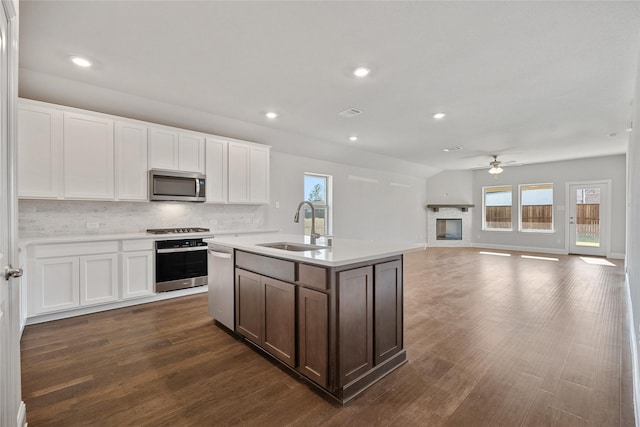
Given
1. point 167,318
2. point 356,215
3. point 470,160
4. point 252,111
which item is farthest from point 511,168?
point 167,318

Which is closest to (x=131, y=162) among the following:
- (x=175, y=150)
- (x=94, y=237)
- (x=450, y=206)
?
(x=175, y=150)

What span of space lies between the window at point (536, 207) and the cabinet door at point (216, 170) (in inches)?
346

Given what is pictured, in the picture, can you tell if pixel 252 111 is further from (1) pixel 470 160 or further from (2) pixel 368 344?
(1) pixel 470 160

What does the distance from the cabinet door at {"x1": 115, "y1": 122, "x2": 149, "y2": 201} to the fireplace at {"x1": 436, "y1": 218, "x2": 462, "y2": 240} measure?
29.5ft

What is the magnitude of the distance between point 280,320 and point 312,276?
1.77 feet

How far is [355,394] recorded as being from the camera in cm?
193

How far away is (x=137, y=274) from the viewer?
3.67 m

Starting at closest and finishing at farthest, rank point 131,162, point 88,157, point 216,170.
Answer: point 88,157, point 131,162, point 216,170

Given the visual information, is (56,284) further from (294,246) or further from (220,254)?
(294,246)

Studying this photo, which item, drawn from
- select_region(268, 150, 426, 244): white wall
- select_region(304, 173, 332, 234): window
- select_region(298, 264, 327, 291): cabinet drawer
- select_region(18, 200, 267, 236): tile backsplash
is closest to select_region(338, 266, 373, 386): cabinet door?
select_region(298, 264, 327, 291): cabinet drawer

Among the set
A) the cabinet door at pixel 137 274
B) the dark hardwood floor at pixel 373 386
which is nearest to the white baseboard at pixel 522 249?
the dark hardwood floor at pixel 373 386

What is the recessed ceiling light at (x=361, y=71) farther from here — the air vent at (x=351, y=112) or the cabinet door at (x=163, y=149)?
the cabinet door at (x=163, y=149)

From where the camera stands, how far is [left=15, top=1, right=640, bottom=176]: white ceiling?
2102 mm

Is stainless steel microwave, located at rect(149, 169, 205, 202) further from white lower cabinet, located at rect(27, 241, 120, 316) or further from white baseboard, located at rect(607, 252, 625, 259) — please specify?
white baseboard, located at rect(607, 252, 625, 259)
